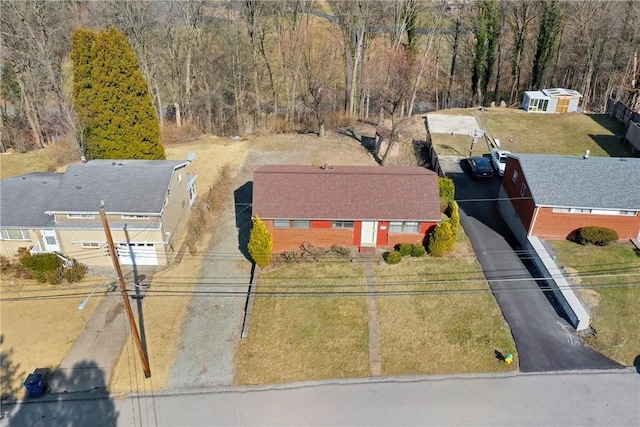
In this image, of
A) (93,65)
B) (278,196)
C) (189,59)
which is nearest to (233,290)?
(278,196)

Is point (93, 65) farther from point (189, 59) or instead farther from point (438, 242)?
point (438, 242)

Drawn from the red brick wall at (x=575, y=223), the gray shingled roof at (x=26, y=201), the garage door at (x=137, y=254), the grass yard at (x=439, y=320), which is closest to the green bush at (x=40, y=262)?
the gray shingled roof at (x=26, y=201)

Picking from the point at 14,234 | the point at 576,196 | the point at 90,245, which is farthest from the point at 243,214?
the point at 576,196

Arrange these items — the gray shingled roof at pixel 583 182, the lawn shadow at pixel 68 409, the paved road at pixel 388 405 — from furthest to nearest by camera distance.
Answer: the gray shingled roof at pixel 583 182 < the lawn shadow at pixel 68 409 < the paved road at pixel 388 405

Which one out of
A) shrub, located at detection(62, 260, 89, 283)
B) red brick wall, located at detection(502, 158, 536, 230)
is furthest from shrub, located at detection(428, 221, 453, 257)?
shrub, located at detection(62, 260, 89, 283)

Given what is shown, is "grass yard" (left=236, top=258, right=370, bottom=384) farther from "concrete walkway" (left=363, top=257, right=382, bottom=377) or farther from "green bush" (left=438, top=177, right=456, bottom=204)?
"green bush" (left=438, top=177, right=456, bottom=204)

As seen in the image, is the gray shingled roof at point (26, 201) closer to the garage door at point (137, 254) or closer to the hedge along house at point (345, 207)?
the garage door at point (137, 254)
